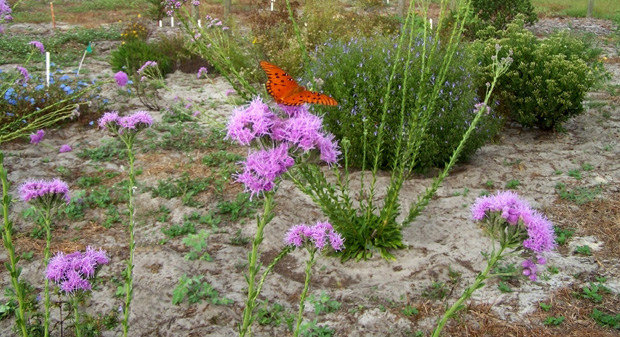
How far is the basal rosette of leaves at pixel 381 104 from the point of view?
489 cm

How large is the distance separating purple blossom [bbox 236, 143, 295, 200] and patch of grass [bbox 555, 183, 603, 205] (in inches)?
146

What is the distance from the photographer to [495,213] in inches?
74.2

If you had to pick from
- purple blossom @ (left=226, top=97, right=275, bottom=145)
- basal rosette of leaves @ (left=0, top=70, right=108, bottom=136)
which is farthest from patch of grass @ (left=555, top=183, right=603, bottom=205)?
basal rosette of leaves @ (left=0, top=70, right=108, bottom=136)

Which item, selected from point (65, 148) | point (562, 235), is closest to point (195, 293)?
point (562, 235)

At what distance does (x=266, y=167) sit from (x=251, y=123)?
0.51 feet

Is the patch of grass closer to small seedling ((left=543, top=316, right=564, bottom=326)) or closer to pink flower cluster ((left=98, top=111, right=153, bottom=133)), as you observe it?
small seedling ((left=543, top=316, right=564, bottom=326))

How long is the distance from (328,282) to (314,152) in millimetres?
1926

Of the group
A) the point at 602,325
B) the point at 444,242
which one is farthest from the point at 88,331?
the point at 602,325

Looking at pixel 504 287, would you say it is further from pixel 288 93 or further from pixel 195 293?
pixel 288 93

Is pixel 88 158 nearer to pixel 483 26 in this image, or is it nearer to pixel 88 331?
pixel 88 331

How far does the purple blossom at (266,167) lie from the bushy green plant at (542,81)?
473 cm

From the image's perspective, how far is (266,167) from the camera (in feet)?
5.42

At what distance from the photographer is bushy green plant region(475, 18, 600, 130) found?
232 inches

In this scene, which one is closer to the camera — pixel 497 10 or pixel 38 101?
pixel 38 101
